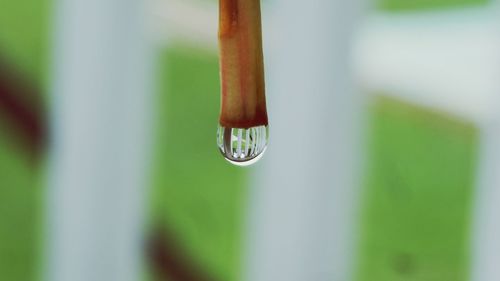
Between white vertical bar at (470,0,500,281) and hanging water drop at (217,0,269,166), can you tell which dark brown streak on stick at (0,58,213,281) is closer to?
white vertical bar at (470,0,500,281)

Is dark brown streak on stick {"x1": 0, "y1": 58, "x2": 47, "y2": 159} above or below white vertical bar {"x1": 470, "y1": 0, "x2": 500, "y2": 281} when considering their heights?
above

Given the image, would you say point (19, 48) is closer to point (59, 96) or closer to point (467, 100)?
point (59, 96)

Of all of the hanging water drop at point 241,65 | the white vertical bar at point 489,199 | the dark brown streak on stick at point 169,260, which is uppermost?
the hanging water drop at point 241,65

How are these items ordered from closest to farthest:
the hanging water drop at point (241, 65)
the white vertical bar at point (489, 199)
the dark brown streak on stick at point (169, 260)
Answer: the hanging water drop at point (241, 65) → the white vertical bar at point (489, 199) → the dark brown streak on stick at point (169, 260)

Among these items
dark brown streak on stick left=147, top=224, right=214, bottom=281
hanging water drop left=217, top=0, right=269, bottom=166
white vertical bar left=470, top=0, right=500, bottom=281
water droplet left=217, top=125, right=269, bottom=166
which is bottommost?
dark brown streak on stick left=147, top=224, right=214, bottom=281

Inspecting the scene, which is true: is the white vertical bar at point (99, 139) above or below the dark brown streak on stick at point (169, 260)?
above

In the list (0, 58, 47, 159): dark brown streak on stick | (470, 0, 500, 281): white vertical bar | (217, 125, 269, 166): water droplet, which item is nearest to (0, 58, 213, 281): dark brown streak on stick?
(0, 58, 47, 159): dark brown streak on stick

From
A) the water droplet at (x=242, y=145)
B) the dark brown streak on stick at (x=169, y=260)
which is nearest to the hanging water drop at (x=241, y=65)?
the water droplet at (x=242, y=145)

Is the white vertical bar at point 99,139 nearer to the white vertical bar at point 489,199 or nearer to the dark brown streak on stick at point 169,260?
the dark brown streak on stick at point 169,260
